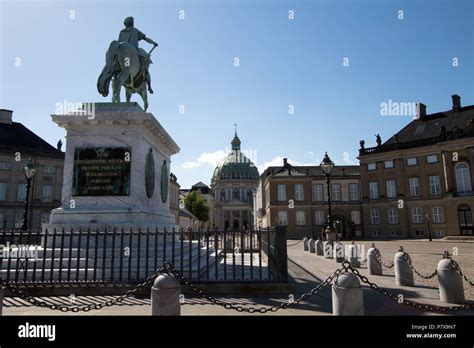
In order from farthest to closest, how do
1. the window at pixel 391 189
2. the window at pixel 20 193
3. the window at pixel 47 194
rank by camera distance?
the window at pixel 391 189
the window at pixel 47 194
the window at pixel 20 193

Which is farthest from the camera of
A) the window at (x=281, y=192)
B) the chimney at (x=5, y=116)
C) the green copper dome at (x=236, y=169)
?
the green copper dome at (x=236, y=169)

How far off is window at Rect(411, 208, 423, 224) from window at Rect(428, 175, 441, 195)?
3.12 m

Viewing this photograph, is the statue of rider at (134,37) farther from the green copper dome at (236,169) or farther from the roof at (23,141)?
the green copper dome at (236,169)

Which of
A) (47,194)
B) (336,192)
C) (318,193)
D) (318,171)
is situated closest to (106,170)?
(47,194)

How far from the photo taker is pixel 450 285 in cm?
658

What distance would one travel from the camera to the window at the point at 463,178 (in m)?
40.1

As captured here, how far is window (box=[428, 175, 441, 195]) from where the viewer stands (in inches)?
1746

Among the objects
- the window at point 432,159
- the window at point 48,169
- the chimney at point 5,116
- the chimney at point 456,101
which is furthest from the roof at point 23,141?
the chimney at point 456,101

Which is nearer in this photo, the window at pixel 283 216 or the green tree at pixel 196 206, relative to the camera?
the window at pixel 283 216

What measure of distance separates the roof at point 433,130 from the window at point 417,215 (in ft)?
30.7

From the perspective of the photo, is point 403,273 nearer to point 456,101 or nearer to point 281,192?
point 281,192
